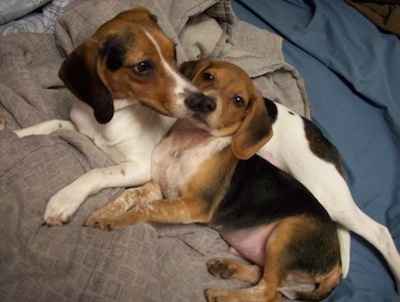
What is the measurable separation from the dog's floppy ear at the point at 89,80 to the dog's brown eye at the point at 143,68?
0.51ft

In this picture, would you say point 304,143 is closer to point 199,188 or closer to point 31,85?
point 199,188

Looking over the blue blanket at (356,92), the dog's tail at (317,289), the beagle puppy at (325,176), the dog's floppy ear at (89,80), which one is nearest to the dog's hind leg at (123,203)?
the dog's floppy ear at (89,80)

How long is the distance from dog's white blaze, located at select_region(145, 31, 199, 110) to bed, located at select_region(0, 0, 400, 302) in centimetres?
59

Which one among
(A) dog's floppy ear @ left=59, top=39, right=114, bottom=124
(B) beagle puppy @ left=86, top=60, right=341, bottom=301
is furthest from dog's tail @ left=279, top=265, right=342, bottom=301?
(A) dog's floppy ear @ left=59, top=39, right=114, bottom=124

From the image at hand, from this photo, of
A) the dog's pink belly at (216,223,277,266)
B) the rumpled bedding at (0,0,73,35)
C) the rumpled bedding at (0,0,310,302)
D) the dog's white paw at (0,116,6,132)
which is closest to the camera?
the rumpled bedding at (0,0,310,302)

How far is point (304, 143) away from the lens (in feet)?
8.35

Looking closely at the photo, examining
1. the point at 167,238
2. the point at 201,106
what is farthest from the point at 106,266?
the point at 201,106

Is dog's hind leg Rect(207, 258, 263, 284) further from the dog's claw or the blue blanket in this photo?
the blue blanket

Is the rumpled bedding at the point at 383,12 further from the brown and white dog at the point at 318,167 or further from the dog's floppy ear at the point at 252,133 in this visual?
the dog's floppy ear at the point at 252,133

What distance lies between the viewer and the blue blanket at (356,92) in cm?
271

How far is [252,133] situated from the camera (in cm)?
215

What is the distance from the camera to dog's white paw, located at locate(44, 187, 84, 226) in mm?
1931

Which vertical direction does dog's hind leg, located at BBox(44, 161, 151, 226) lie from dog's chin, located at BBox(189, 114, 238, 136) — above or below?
below

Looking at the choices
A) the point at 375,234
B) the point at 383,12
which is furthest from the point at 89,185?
the point at 383,12
